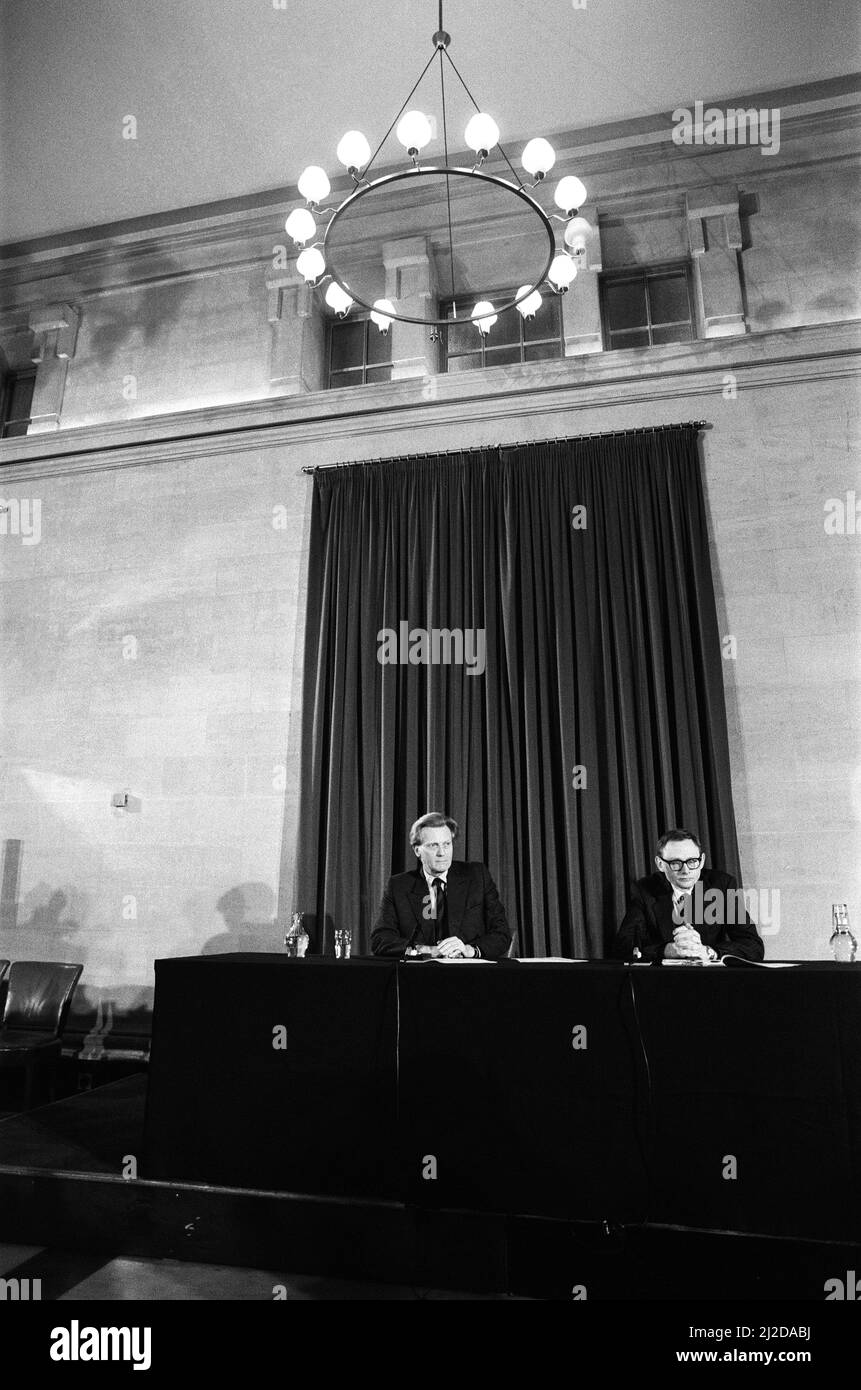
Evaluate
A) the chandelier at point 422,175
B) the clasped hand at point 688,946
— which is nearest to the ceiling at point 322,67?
the chandelier at point 422,175

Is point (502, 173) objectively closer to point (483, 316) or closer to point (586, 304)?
point (586, 304)

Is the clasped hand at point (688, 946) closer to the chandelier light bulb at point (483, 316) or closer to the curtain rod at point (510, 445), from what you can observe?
the chandelier light bulb at point (483, 316)

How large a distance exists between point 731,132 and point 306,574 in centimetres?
432

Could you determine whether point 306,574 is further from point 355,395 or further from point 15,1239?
point 15,1239

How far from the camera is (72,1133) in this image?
12.2ft

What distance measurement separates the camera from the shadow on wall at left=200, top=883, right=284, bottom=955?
5625 mm

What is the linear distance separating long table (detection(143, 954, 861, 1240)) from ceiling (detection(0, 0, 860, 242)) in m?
5.75

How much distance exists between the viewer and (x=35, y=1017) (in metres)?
5.33

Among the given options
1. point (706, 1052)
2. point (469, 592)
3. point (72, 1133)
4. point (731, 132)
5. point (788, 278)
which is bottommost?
point (72, 1133)

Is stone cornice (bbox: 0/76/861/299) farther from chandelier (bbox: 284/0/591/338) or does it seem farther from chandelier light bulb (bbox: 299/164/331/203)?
chandelier light bulb (bbox: 299/164/331/203)

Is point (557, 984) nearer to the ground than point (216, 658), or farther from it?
nearer to the ground

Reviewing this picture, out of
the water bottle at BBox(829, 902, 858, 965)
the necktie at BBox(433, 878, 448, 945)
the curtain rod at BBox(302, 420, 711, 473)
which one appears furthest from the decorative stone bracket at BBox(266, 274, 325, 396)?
the water bottle at BBox(829, 902, 858, 965)
